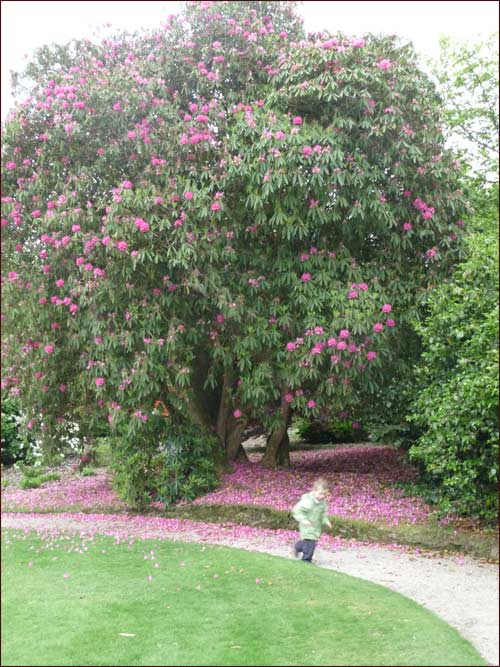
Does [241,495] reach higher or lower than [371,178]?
lower

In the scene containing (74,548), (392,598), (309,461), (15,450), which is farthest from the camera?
(309,461)

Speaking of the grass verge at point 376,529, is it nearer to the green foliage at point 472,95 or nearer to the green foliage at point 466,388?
the green foliage at point 466,388

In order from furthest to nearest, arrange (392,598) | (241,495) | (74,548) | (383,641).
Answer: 1. (241,495)
2. (74,548)
3. (392,598)
4. (383,641)

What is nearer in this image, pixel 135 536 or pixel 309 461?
pixel 135 536

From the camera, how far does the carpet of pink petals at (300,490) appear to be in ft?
30.6

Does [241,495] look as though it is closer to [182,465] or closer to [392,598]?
[182,465]

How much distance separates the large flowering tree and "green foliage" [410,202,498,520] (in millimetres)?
828

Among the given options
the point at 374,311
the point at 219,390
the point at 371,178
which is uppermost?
the point at 371,178

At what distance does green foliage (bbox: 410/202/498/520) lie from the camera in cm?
784

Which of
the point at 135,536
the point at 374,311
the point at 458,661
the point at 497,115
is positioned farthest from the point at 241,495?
the point at 497,115

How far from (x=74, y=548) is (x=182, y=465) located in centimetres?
385

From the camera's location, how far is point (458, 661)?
4.36 metres

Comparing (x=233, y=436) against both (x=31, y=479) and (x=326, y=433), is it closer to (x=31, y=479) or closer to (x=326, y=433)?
(x=326, y=433)

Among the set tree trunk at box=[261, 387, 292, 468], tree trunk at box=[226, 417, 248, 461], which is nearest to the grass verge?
tree trunk at box=[226, 417, 248, 461]
